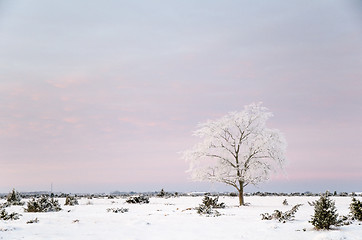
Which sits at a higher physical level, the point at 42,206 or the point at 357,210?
the point at 357,210

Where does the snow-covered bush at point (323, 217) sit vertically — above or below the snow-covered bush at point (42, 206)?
above

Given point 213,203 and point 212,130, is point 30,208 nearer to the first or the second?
point 213,203

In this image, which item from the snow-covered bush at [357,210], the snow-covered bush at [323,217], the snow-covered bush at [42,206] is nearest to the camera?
the snow-covered bush at [323,217]

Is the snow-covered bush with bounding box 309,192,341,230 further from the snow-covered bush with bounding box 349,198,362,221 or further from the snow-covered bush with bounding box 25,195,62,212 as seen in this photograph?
the snow-covered bush with bounding box 25,195,62,212

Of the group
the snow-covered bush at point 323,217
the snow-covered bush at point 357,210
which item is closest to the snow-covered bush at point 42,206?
the snow-covered bush at point 323,217

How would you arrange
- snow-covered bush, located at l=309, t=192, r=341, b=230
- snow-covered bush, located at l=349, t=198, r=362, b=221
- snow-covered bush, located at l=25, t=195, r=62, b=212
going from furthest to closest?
1. snow-covered bush, located at l=25, t=195, r=62, b=212
2. snow-covered bush, located at l=349, t=198, r=362, b=221
3. snow-covered bush, located at l=309, t=192, r=341, b=230

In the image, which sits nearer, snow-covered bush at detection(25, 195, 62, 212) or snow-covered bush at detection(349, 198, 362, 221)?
snow-covered bush at detection(349, 198, 362, 221)

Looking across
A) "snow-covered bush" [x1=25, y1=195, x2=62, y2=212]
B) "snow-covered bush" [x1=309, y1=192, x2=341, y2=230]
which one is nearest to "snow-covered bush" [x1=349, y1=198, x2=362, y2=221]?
"snow-covered bush" [x1=309, y1=192, x2=341, y2=230]

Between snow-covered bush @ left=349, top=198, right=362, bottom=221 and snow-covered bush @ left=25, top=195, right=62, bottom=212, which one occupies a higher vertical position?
snow-covered bush @ left=349, top=198, right=362, bottom=221

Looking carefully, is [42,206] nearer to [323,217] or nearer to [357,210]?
[323,217]

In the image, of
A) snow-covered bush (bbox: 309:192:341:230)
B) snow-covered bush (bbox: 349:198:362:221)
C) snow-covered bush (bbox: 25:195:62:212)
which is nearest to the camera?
snow-covered bush (bbox: 309:192:341:230)

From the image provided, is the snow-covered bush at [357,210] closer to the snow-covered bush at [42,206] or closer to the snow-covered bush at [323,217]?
the snow-covered bush at [323,217]

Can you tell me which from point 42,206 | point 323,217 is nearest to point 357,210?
point 323,217

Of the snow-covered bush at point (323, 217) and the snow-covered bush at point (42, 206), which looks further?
the snow-covered bush at point (42, 206)
